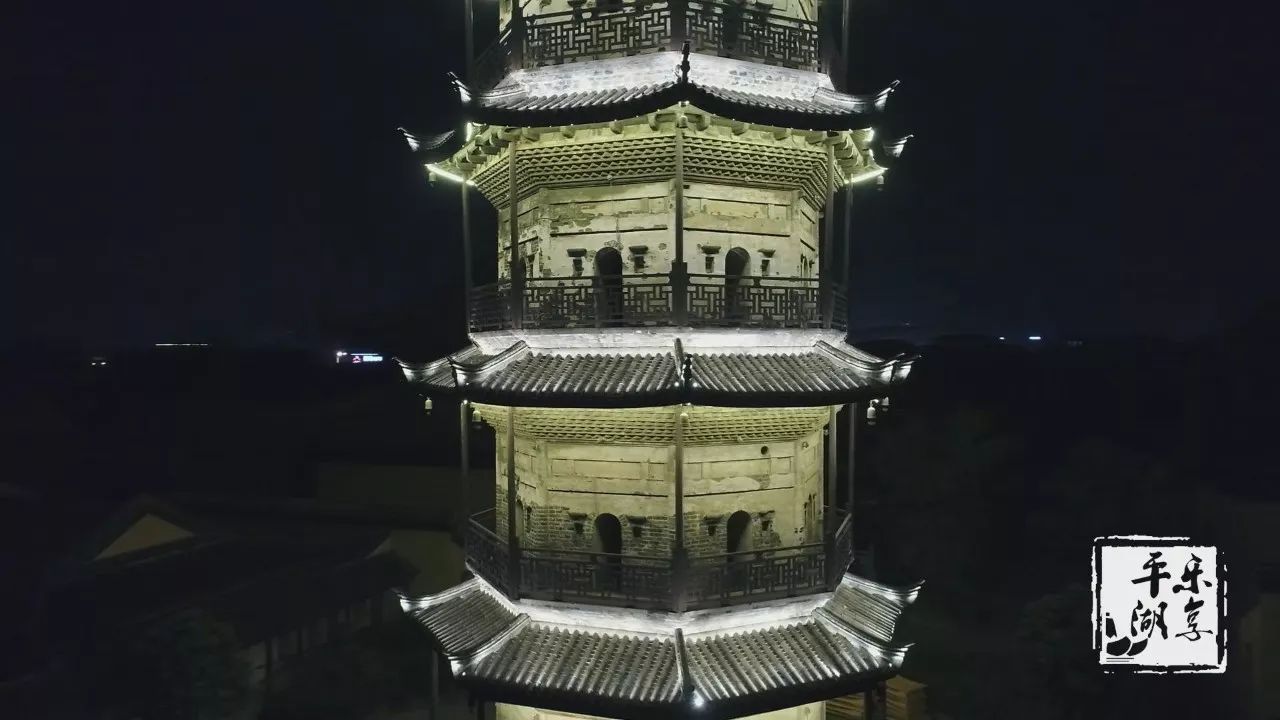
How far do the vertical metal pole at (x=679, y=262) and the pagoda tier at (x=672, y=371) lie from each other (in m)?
0.29

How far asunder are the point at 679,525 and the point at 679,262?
10.3ft

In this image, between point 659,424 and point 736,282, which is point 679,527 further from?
point 736,282

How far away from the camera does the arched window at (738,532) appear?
33.3ft

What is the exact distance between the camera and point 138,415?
36125 millimetres

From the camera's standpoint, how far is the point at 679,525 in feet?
29.4

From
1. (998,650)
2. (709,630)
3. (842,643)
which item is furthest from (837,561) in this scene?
(998,650)

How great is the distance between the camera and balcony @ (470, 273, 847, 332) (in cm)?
916

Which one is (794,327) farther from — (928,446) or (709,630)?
(928,446)

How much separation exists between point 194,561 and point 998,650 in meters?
26.4

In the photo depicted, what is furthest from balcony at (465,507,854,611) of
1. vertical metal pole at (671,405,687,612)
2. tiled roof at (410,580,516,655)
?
tiled roof at (410,580,516,655)

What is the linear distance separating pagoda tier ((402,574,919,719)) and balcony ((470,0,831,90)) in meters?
6.98

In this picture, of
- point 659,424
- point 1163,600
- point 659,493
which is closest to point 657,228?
point 659,424

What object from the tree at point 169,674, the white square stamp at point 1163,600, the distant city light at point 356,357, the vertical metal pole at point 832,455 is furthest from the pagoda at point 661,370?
the distant city light at point 356,357

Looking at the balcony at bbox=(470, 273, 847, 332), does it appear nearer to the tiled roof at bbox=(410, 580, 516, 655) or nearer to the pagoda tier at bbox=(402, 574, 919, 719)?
the pagoda tier at bbox=(402, 574, 919, 719)
